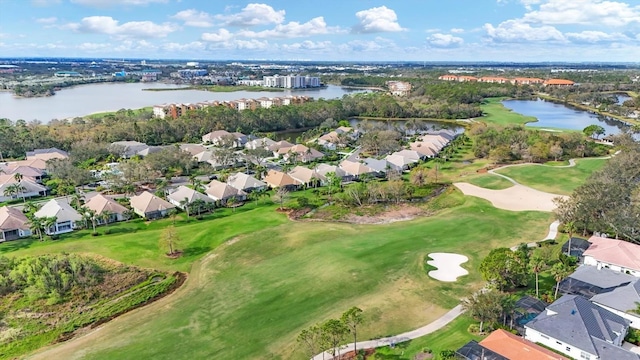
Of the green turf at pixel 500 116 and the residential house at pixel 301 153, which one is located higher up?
the green turf at pixel 500 116

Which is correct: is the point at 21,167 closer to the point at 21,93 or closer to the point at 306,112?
the point at 306,112

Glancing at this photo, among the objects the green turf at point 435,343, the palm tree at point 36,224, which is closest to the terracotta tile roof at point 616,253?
the green turf at point 435,343

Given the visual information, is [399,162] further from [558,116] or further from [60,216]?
[558,116]

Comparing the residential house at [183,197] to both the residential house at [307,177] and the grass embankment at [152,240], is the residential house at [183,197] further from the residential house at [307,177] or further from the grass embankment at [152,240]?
the residential house at [307,177]

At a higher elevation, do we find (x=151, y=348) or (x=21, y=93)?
(x=21, y=93)

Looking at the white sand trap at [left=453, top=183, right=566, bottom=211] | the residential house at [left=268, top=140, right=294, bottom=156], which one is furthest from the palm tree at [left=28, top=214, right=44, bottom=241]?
the white sand trap at [left=453, top=183, right=566, bottom=211]

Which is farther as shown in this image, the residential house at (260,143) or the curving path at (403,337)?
the residential house at (260,143)

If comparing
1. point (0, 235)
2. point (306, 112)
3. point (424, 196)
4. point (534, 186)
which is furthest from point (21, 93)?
point (534, 186)
